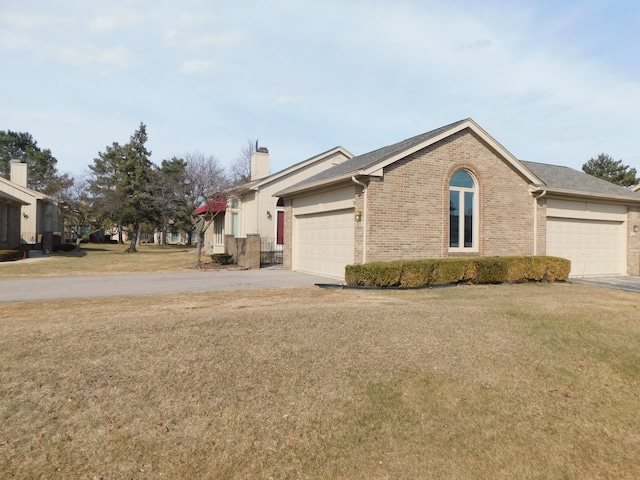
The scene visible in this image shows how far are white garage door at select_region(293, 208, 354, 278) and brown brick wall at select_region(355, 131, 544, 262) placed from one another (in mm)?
1091

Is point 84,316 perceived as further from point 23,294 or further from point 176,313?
point 23,294

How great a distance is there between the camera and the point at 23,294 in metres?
10.1

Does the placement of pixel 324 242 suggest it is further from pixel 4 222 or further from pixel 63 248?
pixel 63 248

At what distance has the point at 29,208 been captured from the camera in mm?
31859

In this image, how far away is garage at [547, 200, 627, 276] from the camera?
644 inches

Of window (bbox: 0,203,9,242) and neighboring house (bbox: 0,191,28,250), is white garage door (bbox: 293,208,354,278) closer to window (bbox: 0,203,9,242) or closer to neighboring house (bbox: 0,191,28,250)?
neighboring house (bbox: 0,191,28,250)

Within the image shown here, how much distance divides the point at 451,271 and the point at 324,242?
5.39 metres

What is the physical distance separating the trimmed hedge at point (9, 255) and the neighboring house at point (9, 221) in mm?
1946

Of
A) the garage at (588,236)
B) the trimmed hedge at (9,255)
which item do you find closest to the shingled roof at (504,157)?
the garage at (588,236)

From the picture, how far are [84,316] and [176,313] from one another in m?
1.57

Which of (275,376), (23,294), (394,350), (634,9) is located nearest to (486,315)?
(394,350)

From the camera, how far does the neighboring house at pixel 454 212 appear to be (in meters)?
13.2

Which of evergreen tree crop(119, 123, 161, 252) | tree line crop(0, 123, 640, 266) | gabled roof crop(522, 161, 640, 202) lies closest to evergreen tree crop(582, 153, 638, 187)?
tree line crop(0, 123, 640, 266)

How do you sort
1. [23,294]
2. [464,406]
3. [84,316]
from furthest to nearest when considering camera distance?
1. [23,294]
2. [84,316]
3. [464,406]
